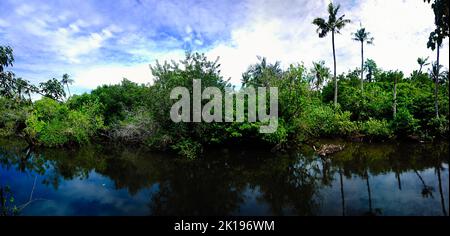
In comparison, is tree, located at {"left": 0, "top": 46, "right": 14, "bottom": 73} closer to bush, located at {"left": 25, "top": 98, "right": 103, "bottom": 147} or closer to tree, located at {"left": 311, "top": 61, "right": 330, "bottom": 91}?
bush, located at {"left": 25, "top": 98, "right": 103, "bottom": 147}

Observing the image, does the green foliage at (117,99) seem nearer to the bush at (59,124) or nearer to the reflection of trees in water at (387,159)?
the bush at (59,124)

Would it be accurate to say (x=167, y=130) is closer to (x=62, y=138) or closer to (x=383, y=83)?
(x=62, y=138)

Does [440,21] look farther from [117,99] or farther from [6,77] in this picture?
[117,99]

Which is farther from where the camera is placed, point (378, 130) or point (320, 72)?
point (320, 72)

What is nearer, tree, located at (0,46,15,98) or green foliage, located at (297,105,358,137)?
tree, located at (0,46,15,98)

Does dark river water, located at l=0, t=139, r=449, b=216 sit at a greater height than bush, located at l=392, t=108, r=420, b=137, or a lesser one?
lesser

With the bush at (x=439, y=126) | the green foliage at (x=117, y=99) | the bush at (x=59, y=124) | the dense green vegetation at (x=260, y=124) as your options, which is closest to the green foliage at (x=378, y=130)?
the dense green vegetation at (x=260, y=124)

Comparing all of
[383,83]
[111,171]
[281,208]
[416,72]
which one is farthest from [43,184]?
[416,72]

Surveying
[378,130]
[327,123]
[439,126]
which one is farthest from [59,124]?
[439,126]

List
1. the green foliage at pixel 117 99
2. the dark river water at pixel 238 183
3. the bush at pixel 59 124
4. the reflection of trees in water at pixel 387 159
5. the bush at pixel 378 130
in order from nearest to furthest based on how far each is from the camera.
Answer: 1. the dark river water at pixel 238 183
2. the reflection of trees in water at pixel 387 159
3. the bush at pixel 378 130
4. the bush at pixel 59 124
5. the green foliage at pixel 117 99

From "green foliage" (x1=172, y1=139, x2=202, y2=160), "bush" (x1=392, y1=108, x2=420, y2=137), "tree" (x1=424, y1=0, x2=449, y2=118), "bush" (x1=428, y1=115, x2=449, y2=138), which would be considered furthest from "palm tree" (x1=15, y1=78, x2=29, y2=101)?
"bush" (x1=392, y1=108, x2=420, y2=137)

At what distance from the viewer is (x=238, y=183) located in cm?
1361

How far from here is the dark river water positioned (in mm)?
10336

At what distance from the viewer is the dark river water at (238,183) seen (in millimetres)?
10336
